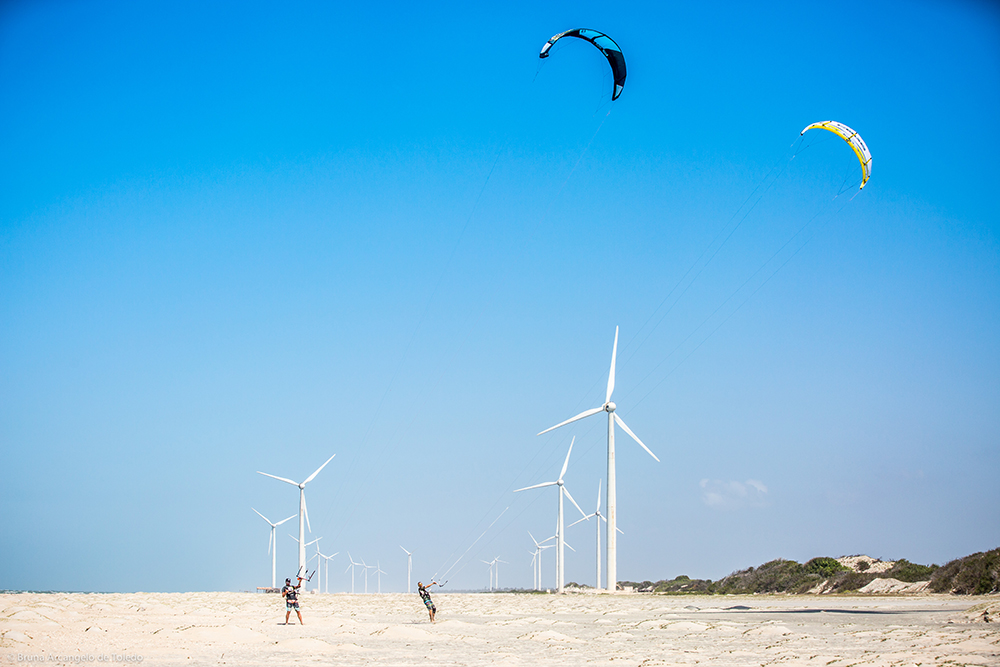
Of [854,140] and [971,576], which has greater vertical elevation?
[854,140]

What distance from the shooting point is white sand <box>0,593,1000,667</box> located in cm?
1969

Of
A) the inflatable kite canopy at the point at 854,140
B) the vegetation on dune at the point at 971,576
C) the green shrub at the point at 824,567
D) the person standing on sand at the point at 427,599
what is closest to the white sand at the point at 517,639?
the person standing on sand at the point at 427,599

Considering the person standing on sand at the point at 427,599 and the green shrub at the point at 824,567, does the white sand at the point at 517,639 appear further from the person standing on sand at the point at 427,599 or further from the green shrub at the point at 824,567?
the green shrub at the point at 824,567

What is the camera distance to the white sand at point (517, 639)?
19688 millimetres

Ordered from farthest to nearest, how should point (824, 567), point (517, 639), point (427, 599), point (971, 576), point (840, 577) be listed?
1. point (824, 567)
2. point (840, 577)
3. point (971, 576)
4. point (427, 599)
5. point (517, 639)

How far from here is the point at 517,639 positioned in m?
25.0

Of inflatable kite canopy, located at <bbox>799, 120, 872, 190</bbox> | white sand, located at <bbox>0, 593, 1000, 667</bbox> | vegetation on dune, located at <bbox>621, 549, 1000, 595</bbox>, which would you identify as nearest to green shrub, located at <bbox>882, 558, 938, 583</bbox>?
vegetation on dune, located at <bbox>621, 549, 1000, 595</bbox>

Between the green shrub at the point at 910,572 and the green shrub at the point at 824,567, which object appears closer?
the green shrub at the point at 910,572

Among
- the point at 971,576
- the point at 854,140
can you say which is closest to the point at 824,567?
the point at 971,576

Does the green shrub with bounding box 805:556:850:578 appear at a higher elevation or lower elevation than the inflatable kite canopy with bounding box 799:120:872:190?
lower

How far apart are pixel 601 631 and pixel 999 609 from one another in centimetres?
1184

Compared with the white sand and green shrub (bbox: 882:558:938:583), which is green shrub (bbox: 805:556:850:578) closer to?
green shrub (bbox: 882:558:938:583)

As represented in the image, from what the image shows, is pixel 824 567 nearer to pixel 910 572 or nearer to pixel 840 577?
pixel 840 577

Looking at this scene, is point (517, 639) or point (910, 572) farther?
point (910, 572)
